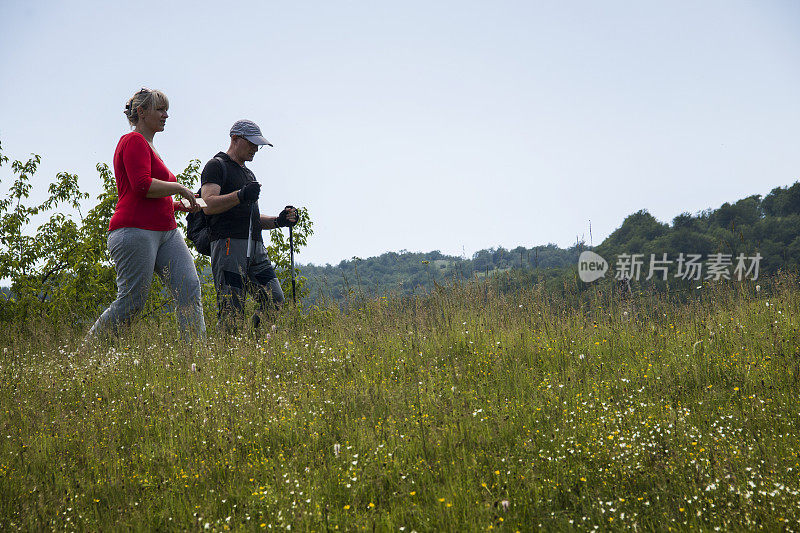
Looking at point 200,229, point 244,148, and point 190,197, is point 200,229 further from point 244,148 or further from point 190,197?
point 244,148

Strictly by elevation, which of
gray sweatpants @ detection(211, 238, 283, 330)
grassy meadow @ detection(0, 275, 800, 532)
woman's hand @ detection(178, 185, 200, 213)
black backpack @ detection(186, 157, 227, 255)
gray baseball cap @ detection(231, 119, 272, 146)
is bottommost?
grassy meadow @ detection(0, 275, 800, 532)

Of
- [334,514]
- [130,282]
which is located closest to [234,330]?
[130,282]

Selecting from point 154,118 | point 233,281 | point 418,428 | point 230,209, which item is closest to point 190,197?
point 230,209

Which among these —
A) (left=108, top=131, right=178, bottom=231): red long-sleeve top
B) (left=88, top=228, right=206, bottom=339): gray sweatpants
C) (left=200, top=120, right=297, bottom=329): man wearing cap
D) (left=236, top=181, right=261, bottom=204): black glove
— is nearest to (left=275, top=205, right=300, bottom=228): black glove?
(left=200, top=120, right=297, bottom=329): man wearing cap

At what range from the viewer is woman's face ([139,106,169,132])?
5527 millimetres

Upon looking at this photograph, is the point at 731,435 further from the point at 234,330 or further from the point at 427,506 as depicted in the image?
the point at 234,330

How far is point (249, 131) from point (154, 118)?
94 centimetres

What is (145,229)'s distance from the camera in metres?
5.48

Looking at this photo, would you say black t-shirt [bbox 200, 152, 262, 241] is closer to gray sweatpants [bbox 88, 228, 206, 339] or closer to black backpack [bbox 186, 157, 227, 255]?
black backpack [bbox 186, 157, 227, 255]

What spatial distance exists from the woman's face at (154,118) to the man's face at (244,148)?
0.76 metres

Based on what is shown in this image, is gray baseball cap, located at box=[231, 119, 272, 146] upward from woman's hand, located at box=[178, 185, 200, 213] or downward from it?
upward

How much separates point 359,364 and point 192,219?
256 cm

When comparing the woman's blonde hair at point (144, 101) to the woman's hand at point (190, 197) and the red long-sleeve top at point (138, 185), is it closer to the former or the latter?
the red long-sleeve top at point (138, 185)

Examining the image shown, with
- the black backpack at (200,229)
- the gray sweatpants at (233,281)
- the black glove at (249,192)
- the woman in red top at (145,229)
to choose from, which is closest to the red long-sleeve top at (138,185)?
the woman in red top at (145,229)
